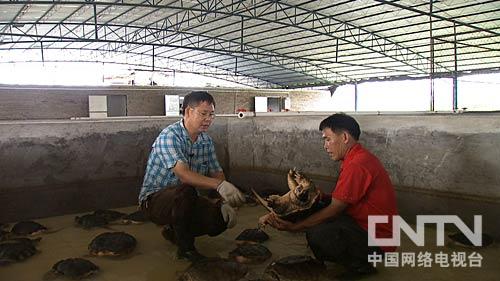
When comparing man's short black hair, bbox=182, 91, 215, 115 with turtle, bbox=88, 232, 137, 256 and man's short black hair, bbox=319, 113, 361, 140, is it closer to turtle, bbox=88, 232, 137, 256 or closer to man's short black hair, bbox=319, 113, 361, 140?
man's short black hair, bbox=319, 113, 361, 140

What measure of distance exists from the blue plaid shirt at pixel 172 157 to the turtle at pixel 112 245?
13.8 inches

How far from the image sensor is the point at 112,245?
3387 mm

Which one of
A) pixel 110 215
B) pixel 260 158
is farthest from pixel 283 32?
pixel 110 215

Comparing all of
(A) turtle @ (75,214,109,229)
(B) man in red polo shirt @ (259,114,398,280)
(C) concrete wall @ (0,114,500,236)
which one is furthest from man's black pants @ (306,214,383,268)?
(A) turtle @ (75,214,109,229)

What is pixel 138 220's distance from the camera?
14.6 ft

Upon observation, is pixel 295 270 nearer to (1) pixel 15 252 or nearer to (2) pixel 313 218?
(2) pixel 313 218

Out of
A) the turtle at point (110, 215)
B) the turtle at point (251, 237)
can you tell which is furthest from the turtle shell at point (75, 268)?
the turtle at point (110, 215)

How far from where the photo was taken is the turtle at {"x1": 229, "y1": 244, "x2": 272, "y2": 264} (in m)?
3.25

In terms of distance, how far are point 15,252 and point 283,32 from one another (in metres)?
18.2

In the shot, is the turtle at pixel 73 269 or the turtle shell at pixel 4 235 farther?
the turtle shell at pixel 4 235

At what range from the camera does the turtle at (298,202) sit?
313cm

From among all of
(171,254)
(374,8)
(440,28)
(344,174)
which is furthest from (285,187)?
(440,28)

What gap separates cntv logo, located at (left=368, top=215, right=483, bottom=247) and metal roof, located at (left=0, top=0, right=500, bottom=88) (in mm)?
9614

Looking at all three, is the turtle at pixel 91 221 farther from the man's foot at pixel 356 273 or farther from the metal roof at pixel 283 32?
the metal roof at pixel 283 32
